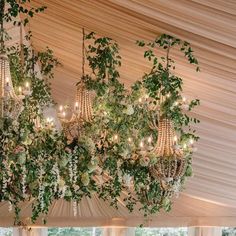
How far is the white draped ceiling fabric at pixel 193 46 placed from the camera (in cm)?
397

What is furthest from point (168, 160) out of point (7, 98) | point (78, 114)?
point (7, 98)

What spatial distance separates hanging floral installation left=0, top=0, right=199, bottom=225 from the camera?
503 cm

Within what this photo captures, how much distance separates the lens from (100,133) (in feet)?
18.5

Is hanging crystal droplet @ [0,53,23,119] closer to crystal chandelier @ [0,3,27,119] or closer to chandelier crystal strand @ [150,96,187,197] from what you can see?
crystal chandelier @ [0,3,27,119]


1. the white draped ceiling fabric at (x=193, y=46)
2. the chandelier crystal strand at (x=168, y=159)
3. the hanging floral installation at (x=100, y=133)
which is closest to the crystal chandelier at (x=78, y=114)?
the hanging floral installation at (x=100, y=133)

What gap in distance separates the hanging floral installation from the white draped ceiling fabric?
116mm

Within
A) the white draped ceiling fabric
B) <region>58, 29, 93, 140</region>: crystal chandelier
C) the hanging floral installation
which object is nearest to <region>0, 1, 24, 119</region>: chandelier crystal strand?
the hanging floral installation

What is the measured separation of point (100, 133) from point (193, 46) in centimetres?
141

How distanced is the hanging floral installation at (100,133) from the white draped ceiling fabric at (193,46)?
0.12 metres

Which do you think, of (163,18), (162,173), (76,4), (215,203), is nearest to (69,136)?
(162,173)

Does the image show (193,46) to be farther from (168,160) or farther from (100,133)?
(100,133)

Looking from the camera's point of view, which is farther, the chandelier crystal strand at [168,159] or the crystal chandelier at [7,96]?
the chandelier crystal strand at [168,159]

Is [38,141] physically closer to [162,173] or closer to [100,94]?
[100,94]

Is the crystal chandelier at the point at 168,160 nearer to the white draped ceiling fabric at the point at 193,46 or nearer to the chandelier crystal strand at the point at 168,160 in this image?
the chandelier crystal strand at the point at 168,160
